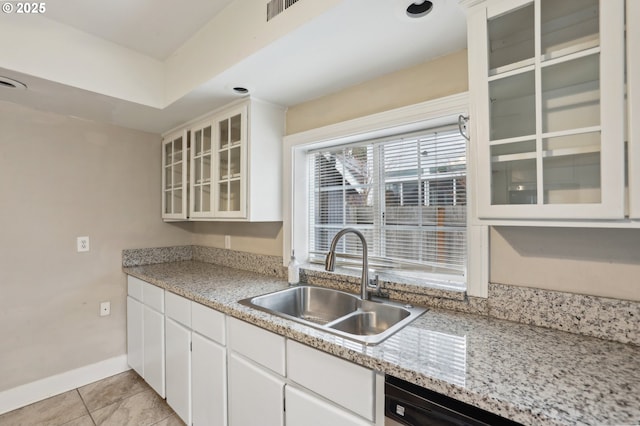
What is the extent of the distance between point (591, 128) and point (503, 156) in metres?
0.24

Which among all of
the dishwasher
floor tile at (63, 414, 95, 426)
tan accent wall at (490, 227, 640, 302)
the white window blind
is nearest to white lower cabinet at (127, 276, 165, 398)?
floor tile at (63, 414, 95, 426)

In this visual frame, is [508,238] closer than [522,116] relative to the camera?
No

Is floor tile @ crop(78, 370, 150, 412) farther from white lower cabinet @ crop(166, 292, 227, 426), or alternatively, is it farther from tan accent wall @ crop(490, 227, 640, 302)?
tan accent wall @ crop(490, 227, 640, 302)

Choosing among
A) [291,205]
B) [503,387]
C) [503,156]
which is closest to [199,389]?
[291,205]

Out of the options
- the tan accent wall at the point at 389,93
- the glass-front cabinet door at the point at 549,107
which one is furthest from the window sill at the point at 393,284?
the tan accent wall at the point at 389,93

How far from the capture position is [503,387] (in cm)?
80

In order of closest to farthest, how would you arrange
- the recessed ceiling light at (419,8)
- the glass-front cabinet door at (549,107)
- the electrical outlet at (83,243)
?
the glass-front cabinet door at (549,107)
the recessed ceiling light at (419,8)
the electrical outlet at (83,243)

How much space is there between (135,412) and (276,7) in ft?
8.61

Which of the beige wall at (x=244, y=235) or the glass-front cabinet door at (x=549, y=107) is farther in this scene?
the beige wall at (x=244, y=235)

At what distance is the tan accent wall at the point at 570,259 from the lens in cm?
106

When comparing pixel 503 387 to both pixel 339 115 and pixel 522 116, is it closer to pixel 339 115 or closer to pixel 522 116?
pixel 522 116

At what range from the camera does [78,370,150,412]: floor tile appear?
2207mm

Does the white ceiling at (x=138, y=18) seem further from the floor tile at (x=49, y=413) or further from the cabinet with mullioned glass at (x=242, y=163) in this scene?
the floor tile at (x=49, y=413)

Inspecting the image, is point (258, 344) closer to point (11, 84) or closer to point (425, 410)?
point (425, 410)
